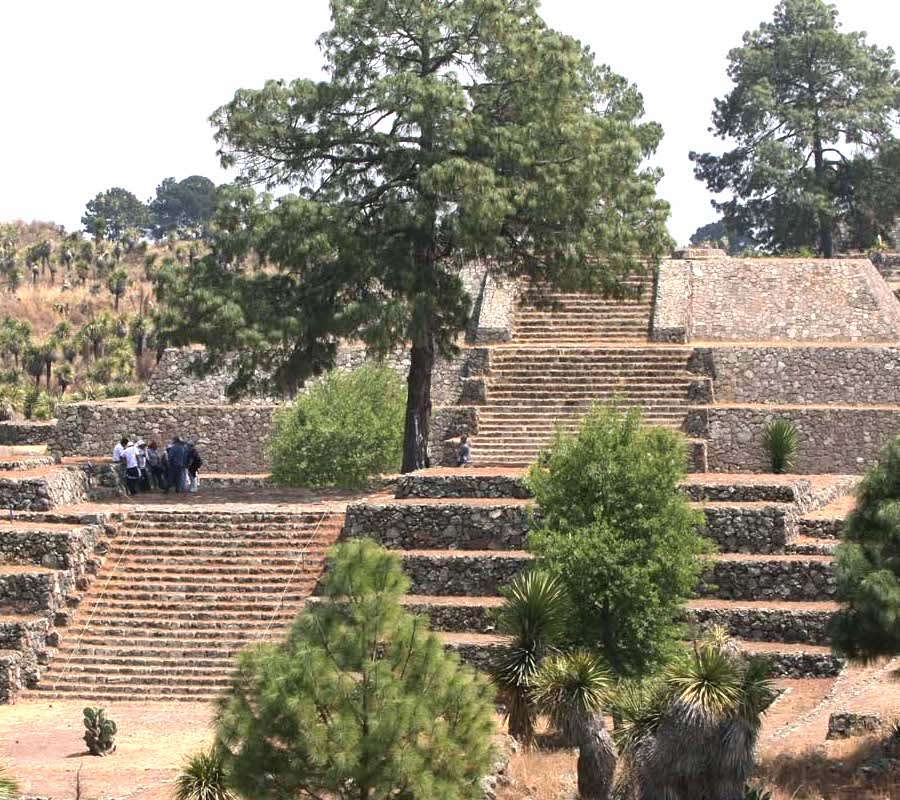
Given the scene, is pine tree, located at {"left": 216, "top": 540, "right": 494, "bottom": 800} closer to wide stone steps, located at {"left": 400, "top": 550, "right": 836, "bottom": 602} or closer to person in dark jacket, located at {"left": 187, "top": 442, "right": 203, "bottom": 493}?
wide stone steps, located at {"left": 400, "top": 550, "right": 836, "bottom": 602}

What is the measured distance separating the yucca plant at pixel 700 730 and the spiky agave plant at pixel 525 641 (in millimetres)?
1804

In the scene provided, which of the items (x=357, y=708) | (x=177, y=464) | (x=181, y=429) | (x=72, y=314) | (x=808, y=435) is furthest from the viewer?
(x=72, y=314)

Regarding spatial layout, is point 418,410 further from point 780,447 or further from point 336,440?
point 780,447

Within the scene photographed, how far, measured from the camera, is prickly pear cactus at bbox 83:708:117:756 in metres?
20.9

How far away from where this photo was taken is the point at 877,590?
64.1 ft

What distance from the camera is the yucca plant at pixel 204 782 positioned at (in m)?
17.6

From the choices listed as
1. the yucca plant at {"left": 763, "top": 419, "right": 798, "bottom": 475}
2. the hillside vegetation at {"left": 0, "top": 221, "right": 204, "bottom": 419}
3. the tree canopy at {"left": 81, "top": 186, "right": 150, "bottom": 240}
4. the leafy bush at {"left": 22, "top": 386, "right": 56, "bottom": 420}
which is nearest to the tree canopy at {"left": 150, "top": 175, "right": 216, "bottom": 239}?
the tree canopy at {"left": 81, "top": 186, "right": 150, "bottom": 240}

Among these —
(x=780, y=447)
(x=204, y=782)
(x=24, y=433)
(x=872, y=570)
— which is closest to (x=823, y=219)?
(x=780, y=447)

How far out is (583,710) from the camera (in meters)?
18.9

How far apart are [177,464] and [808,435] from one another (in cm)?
1133

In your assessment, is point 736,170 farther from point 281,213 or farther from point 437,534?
point 437,534

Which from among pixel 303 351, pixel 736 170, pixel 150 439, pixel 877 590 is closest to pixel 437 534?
pixel 303 351

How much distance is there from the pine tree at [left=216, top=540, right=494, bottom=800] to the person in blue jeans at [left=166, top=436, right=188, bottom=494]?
50.8ft

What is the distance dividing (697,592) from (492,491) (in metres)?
3.76
